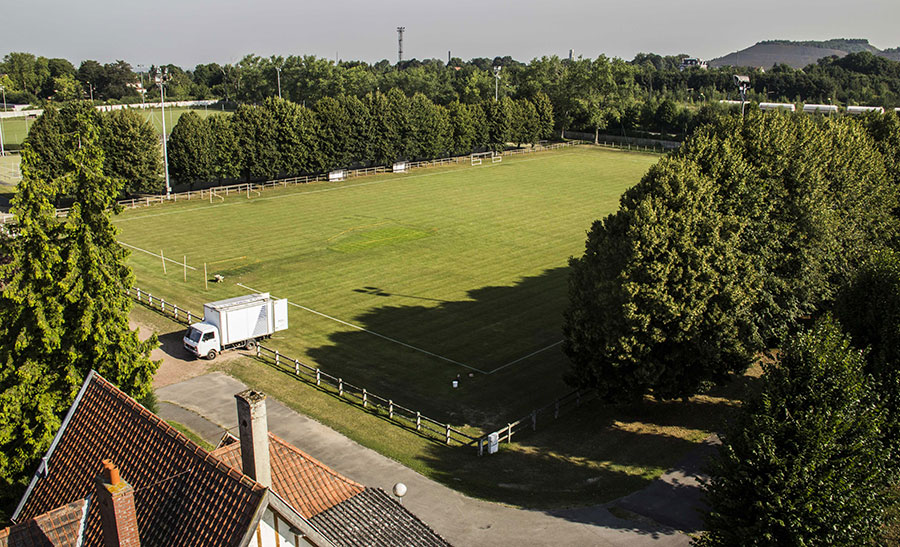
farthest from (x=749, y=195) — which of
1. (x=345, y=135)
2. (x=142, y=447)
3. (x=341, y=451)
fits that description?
(x=345, y=135)

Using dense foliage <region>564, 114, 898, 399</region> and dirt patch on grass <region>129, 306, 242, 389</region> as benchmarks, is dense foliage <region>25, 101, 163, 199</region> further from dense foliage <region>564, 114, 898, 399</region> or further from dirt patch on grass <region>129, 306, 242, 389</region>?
dense foliage <region>564, 114, 898, 399</region>

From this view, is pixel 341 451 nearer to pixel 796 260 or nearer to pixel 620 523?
pixel 620 523

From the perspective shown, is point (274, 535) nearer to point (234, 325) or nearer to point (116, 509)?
point (116, 509)

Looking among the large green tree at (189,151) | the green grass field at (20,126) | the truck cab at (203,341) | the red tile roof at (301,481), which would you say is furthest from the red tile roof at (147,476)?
the green grass field at (20,126)

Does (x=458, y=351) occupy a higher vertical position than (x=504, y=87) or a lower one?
lower

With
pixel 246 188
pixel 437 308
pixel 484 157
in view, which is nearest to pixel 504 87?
pixel 484 157

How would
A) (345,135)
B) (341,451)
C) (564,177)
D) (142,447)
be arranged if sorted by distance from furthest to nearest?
(564,177)
(345,135)
(341,451)
(142,447)

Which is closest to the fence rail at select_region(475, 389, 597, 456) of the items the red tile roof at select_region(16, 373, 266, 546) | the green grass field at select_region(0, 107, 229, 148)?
the red tile roof at select_region(16, 373, 266, 546)
